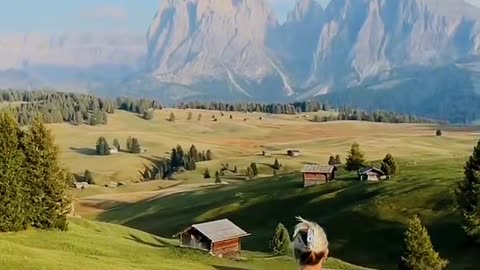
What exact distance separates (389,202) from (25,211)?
4826 cm

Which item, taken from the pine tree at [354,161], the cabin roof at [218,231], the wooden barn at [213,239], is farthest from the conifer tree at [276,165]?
the wooden barn at [213,239]

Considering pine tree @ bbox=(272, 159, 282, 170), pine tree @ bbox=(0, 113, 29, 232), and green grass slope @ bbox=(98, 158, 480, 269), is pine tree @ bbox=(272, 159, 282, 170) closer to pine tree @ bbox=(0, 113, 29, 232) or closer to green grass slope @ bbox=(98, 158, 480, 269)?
green grass slope @ bbox=(98, 158, 480, 269)

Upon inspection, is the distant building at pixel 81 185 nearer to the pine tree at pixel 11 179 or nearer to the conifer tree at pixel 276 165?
the conifer tree at pixel 276 165

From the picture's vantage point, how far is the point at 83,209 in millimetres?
140750

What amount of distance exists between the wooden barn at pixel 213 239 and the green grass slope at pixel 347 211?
10.0 meters

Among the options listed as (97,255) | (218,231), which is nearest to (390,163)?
(218,231)

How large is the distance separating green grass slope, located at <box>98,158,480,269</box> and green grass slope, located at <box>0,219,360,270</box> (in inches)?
497

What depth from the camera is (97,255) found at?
47.2 m

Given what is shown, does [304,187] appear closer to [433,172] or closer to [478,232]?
[433,172]

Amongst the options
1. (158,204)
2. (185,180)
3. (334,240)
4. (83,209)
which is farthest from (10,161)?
(185,180)

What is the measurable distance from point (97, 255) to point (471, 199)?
40.7 m

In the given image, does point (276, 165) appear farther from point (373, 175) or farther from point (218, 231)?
point (218, 231)

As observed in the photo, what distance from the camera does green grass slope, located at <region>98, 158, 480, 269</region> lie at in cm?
7356

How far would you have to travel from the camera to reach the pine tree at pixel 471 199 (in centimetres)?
6900
